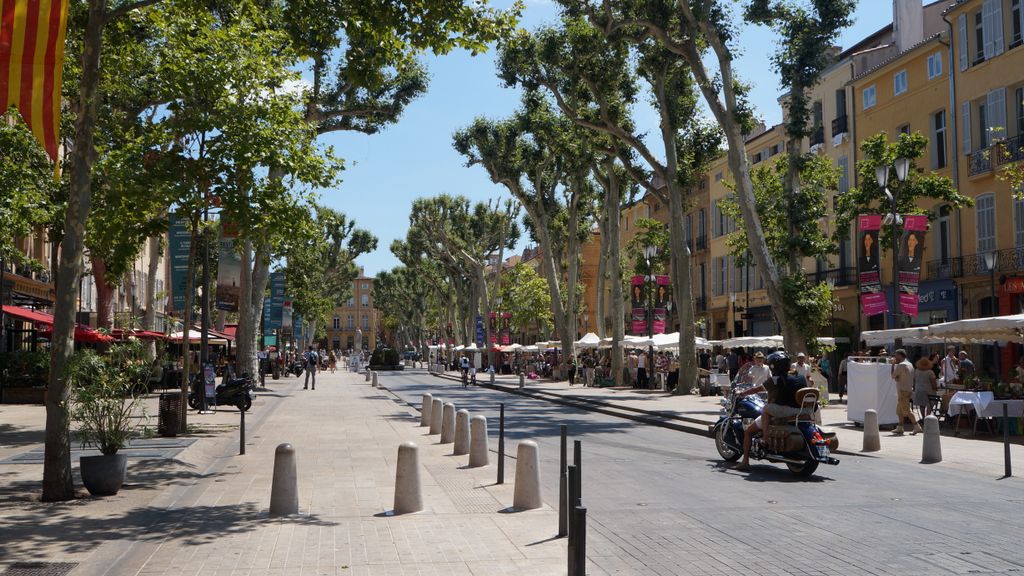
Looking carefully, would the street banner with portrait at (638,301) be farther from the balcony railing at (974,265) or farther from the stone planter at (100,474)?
the stone planter at (100,474)

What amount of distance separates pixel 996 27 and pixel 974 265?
7784 millimetres

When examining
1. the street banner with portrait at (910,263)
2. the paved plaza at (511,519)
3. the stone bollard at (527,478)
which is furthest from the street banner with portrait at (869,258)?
the stone bollard at (527,478)

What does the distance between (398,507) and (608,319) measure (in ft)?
240

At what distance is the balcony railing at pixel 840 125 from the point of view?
41.3 m

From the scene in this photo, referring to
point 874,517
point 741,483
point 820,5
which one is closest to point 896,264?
point 820,5

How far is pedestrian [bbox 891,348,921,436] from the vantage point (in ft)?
58.3

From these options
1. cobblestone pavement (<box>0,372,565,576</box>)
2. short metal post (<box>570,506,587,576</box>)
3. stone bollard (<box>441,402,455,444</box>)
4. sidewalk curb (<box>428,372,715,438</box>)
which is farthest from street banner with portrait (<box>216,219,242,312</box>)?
short metal post (<box>570,506,587,576</box>)

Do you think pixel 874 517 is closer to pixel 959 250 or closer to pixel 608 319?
pixel 959 250

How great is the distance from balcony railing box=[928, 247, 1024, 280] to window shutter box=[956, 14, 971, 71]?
6.61m

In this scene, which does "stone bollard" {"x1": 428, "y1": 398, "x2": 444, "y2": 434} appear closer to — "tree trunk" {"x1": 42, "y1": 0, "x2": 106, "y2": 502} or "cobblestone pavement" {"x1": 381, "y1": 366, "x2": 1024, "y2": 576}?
"cobblestone pavement" {"x1": 381, "y1": 366, "x2": 1024, "y2": 576}

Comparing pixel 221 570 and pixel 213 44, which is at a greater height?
pixel 213 44

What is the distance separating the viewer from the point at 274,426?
2050 cm

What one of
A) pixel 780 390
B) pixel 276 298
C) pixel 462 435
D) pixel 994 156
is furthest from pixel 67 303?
pixel 276 298

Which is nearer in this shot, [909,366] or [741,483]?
[741,483]
